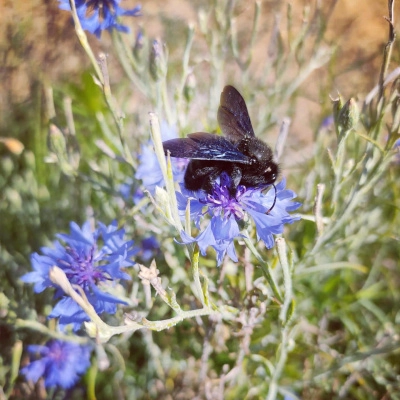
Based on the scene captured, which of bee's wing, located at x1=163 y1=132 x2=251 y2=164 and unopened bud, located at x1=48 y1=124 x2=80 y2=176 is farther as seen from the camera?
unopened bud, located at x1=48 y1=124 x2=80 y2=176

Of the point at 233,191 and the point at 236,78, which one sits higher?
the point at 236,78

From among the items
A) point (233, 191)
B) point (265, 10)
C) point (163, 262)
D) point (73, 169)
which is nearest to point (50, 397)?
point (163, 262)

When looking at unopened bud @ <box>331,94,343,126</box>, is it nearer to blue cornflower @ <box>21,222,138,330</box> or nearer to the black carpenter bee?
the black carpenter bee

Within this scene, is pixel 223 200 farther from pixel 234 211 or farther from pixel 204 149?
pixel 204 149

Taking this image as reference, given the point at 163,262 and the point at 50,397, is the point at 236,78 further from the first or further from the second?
the point at 50,397

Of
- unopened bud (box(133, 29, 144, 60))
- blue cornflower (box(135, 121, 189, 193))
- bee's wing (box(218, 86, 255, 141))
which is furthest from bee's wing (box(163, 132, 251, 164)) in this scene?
unopened bud (box(133, 29, 144, 60))

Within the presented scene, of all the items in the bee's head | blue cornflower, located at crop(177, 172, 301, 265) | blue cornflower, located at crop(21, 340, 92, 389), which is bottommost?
blue cornflower, located at crop(21, 340, 92, 389)

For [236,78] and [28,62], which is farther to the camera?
[236,78]

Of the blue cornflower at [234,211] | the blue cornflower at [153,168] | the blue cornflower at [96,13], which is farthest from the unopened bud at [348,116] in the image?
the blue cornflower at [96,13]
